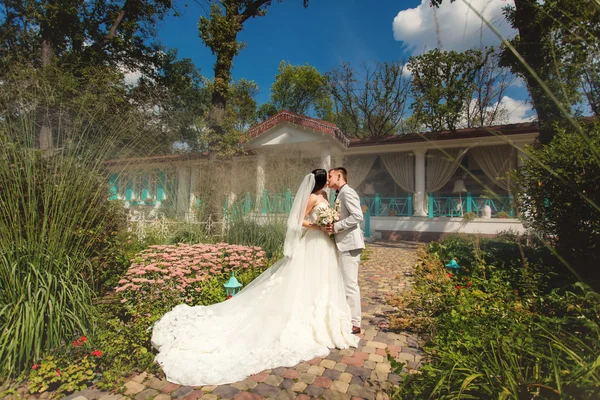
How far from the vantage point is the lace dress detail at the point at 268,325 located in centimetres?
265

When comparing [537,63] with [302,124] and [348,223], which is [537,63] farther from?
[348,223]

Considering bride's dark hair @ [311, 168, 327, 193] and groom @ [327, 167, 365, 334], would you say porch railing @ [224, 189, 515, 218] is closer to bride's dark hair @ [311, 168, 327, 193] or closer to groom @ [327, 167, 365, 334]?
bride's dark hair @ [311, 168, 327, 193]

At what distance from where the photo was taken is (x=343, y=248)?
353cm

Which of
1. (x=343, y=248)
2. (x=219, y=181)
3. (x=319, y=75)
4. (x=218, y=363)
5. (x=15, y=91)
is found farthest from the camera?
(x=319, y=75)

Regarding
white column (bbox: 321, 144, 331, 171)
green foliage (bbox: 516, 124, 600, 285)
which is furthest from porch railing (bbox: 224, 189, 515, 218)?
green foliage (bbox: 516, 124, 600, 285)

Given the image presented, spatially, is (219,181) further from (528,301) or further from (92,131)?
(528,301)

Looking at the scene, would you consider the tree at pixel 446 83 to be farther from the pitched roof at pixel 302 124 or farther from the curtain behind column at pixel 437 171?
the pitched roof at pixel 302 124

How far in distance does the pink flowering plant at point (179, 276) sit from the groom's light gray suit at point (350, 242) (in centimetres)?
167

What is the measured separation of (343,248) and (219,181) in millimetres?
5217

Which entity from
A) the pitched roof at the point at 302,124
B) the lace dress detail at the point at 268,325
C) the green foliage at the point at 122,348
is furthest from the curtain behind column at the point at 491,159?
the green foliage at the point at 122,348

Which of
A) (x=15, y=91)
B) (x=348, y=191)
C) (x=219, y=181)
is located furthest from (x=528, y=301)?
(x=219, y=181)

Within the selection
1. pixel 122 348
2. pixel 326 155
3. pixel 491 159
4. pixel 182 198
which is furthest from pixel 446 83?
pixel 122 348

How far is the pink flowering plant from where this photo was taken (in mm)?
3396

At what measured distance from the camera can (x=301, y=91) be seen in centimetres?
2709
